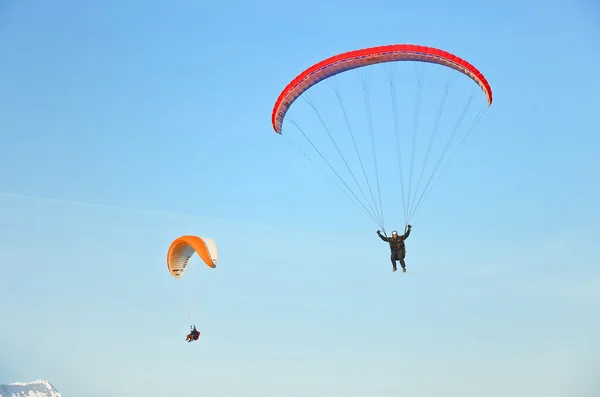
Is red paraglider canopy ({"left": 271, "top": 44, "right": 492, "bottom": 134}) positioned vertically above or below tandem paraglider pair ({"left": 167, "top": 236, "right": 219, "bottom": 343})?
above

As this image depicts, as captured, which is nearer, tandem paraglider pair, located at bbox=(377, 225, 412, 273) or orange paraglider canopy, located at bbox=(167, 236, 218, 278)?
tandem paraglider pair, located at bbox=(377, 225, 412, 273)

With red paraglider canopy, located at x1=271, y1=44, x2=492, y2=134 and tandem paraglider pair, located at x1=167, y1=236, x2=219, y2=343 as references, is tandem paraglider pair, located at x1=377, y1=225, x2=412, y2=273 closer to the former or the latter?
red paraglider canopy, located at x1=271, y1=44, x2=492, y2=134

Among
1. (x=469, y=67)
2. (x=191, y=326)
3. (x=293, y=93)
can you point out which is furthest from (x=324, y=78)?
(x=191, y=326)

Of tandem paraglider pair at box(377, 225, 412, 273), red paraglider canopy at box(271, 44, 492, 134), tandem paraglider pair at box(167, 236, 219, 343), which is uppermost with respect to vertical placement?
red paraglider canopy at box(271, 44, 492, 134)

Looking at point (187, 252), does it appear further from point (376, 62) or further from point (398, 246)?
point (376, 62)

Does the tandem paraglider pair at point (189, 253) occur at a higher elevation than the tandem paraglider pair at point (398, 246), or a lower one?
higher

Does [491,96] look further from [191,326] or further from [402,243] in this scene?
[191,326]

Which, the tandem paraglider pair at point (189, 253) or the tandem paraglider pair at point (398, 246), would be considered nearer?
the tandem paraglider pair at point (398, 246)

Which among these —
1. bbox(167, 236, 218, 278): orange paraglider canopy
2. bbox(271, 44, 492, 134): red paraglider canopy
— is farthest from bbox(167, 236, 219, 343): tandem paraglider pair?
bbox(271, 44, 492, 134): red paraglider canopy

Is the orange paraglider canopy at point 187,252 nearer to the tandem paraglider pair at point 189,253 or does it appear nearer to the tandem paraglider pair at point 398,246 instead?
the tandem paraglider pair at point 189,253

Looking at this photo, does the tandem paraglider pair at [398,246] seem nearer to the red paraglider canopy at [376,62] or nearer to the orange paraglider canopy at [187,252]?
the red paraglider canopy at [376,62]

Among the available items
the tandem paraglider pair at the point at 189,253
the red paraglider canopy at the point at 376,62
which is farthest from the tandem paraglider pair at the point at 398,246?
the tandem paraglider pair at the point at 189,253

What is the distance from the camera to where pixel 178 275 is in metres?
44.1

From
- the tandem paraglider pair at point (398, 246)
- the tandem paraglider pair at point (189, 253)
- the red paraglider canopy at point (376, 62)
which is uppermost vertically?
the red paraglider canopy at point (376, 62)
